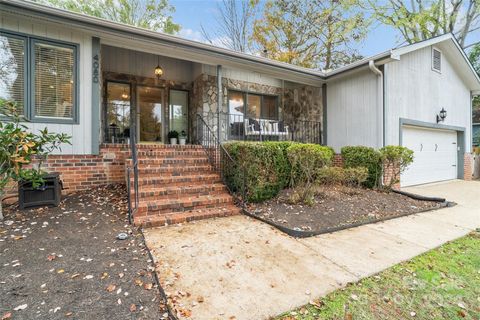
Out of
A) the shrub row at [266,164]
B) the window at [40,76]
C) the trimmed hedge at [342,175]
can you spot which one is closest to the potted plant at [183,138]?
the shrub row at [266,164]

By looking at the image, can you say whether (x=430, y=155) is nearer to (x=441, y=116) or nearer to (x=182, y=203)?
(x=441, y=116)

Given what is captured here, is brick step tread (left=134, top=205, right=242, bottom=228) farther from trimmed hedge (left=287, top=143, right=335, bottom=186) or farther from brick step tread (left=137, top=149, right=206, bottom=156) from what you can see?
brick step tread (left=137, top=149, right=206, bottom=156)

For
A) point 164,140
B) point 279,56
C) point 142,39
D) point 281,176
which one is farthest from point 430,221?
point 279,56

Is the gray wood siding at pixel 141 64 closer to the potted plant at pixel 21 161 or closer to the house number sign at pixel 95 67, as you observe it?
the house number sign at pixel 95 67

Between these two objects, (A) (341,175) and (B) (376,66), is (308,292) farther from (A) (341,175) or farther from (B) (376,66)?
(B) (376,66)

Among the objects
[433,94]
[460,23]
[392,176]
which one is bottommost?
[392,176]

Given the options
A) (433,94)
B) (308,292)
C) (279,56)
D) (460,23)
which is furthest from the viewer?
(460,23)

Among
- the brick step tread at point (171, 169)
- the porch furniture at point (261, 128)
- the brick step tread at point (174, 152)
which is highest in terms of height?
the porch furniture at point (261, 128)

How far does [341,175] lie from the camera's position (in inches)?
243

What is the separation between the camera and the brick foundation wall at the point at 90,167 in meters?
5.05

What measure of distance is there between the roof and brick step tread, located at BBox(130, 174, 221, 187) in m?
3.19

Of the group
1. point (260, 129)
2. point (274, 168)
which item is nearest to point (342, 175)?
point (274, 168)

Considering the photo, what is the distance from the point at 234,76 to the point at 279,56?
23.1 ft

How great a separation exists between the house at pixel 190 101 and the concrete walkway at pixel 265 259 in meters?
0.89
